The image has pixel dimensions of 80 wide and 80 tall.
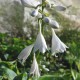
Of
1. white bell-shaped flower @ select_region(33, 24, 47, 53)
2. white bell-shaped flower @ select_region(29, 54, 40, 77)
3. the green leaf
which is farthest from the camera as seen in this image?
the green leaf

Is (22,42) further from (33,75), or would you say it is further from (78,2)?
(33,75)

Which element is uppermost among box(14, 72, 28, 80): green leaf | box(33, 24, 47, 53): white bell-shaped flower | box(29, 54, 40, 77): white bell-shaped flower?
box(33, 24, 47, 53): white bell-shaped flower

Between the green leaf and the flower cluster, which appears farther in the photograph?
the green leaf

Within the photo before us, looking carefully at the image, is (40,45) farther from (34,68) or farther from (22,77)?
(22,77)

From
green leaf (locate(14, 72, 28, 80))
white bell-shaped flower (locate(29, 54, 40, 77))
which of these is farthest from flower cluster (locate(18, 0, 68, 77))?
green leaf (locate(14, 72, 28, 80))

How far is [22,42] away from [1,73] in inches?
104

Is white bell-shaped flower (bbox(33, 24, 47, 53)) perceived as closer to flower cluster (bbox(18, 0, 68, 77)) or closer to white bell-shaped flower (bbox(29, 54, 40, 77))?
flower cluster (bbox(18, 0, 68, 77))

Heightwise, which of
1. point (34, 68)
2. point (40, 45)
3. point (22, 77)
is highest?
point (40, 45)

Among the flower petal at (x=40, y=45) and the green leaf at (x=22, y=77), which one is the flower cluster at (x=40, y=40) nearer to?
the flower petal at (x=40, y=45)

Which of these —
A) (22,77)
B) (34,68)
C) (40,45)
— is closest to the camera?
(40,45)

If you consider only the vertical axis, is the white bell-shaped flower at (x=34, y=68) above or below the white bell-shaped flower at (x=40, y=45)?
below

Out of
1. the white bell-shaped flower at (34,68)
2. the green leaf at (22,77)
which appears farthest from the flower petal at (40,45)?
the green leaf at (22,77)

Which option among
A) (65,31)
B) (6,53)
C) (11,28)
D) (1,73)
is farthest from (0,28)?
(1,73)

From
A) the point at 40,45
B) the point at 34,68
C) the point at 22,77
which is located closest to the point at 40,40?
the point at 40,45
